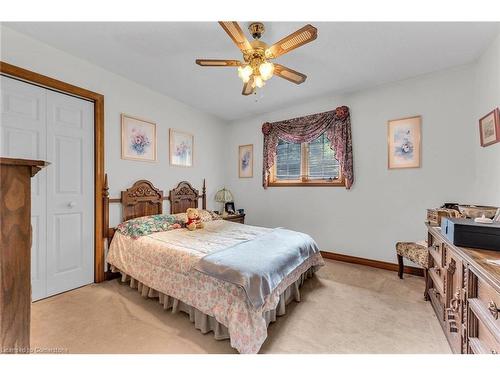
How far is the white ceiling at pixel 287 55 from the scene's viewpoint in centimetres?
198

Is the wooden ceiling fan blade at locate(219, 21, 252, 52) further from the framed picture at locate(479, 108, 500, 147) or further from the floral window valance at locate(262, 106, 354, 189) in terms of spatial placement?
the framed picture at locate(479, 108, 500, 147)

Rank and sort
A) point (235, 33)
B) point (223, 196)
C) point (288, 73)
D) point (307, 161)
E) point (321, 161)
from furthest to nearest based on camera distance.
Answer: point (223, 196) → point (307, 161) → point (321, 161) → point (288, 73) → point (235, 33)

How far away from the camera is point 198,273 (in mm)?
1836

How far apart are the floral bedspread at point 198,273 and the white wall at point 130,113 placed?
80cm

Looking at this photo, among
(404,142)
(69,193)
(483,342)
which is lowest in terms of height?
(483,342)

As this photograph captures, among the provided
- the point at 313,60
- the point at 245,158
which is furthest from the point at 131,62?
the point at 245,158

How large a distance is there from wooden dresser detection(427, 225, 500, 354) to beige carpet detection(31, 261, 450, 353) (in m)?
0.29

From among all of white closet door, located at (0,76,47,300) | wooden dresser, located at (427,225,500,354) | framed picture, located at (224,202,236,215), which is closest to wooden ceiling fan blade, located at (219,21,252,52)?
wooden dresser, located at (427,225,500,354)

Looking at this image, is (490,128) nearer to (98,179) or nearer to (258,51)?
(258,51)

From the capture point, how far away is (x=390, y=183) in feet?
10.2

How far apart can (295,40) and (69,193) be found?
279cm

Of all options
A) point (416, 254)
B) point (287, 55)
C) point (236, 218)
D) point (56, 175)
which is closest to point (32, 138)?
point (56, 175)

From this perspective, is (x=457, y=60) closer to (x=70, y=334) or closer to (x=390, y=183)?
(x=390, y=183)

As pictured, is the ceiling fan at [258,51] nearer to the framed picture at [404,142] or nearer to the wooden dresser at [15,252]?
the wooden dresser at [15,252]
